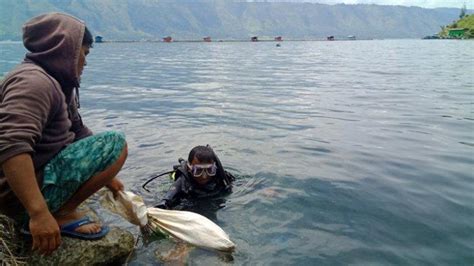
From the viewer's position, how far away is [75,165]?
369 cm

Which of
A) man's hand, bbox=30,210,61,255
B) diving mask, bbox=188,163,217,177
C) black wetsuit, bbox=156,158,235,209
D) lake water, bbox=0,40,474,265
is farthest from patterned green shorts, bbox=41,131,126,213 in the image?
diving mask, bbox=188,163,217,177

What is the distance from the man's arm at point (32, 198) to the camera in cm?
303

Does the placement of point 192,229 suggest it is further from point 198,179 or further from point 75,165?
point 198,179

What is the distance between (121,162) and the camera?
12.9 feet

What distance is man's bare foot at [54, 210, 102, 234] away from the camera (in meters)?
4.03

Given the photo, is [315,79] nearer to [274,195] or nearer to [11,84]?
[274,195]

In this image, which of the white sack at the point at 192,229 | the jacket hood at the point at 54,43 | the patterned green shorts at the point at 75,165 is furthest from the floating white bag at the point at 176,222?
the jacket hood at the point at 54,43

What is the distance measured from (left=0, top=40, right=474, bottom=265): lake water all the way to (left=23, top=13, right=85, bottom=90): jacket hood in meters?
2.32

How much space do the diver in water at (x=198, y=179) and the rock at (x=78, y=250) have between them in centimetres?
170

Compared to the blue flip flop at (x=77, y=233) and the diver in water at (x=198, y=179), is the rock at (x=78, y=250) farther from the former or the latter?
the diver in water at (x=198, y=179)

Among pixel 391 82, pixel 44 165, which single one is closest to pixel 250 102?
pixel 391 82

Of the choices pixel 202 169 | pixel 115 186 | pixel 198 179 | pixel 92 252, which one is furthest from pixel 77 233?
pixel 198 179

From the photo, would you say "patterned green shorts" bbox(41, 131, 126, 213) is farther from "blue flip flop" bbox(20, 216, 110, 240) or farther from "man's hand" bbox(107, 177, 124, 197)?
"man's hand" bbox(107, 177, 124, 197)

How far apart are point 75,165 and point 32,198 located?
58 centimetres
